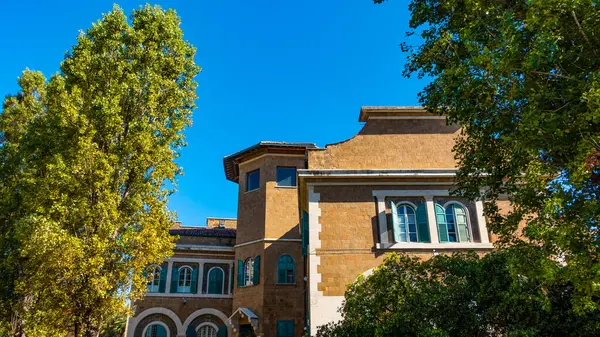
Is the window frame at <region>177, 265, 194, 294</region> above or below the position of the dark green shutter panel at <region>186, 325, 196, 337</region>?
above

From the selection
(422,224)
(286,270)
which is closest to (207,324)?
(286,270)

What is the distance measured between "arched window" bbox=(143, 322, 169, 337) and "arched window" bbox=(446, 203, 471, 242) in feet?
52.3

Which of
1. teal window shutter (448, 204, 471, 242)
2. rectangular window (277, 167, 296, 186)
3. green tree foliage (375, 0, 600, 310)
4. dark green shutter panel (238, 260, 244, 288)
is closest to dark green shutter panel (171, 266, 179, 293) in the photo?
dark green shutter panel (238, 260, 244, 288)

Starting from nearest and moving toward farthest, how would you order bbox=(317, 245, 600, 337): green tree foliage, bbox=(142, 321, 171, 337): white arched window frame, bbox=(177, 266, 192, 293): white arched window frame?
bbox=(317, 245, 600, 337): green tree foliage < bbox=(142, 321, 171, 337): white arched window frame < bbox=(177, 266, 192, 293): white arched window frame

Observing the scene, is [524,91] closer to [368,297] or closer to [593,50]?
[593,50]

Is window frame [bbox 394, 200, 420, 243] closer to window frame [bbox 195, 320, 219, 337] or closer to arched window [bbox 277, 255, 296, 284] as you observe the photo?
arched window [bbox 277, 255, 296, 284]

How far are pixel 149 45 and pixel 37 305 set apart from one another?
7218 millimetres

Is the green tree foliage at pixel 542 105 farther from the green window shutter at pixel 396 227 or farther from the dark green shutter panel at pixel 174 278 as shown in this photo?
the dark green shutter panel at pixel 174 278

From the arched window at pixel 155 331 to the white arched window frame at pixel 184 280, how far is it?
1987 mm

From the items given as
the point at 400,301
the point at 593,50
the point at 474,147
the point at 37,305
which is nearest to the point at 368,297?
the point at 400,301

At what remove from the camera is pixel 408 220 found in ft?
45.5

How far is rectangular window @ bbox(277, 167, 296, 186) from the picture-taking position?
2222cm

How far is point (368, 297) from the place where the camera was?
9.87m

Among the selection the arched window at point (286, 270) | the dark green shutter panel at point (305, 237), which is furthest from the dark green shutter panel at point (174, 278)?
the dark green shutter panel at point (305, 237)
